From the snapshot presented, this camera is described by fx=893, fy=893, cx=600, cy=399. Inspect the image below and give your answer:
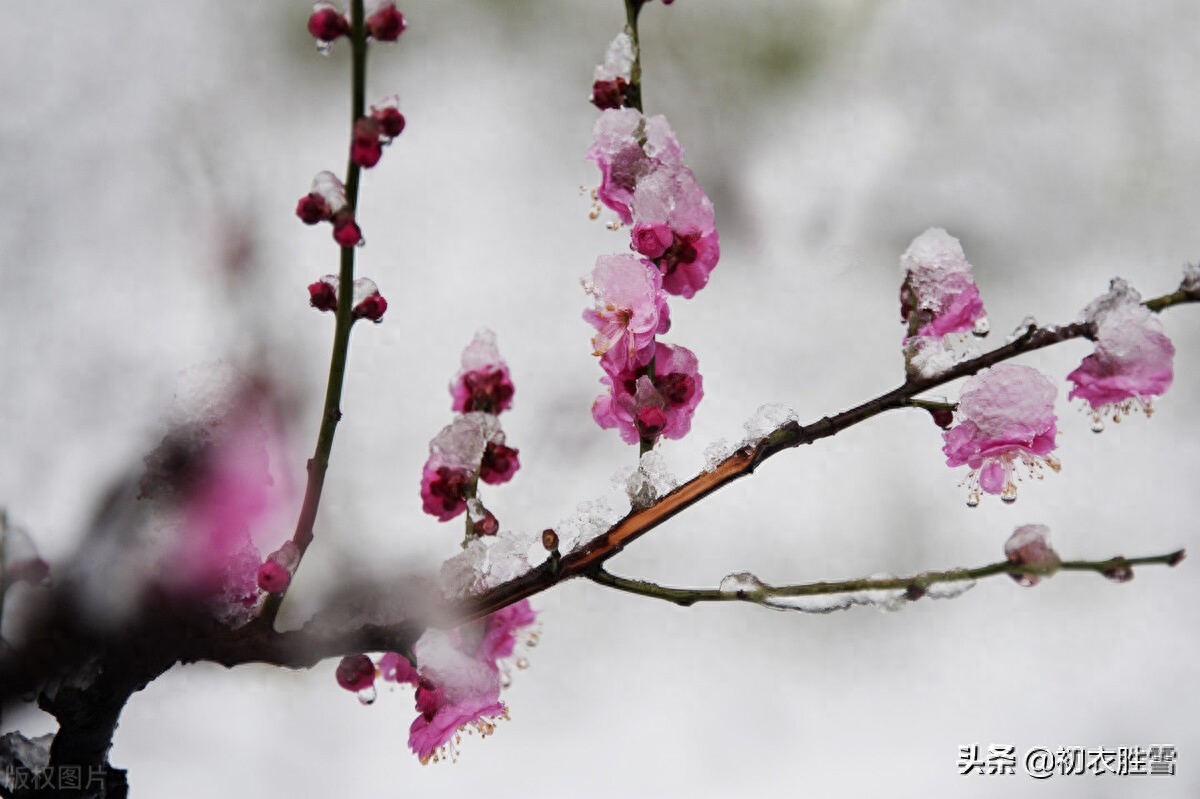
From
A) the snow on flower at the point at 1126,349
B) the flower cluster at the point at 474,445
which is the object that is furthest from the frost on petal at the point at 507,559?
the snow on flower at the point at 1126,349

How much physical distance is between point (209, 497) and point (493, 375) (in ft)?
0.44

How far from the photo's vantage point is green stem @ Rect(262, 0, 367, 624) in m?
0.29

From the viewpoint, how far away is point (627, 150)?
38 centimetres

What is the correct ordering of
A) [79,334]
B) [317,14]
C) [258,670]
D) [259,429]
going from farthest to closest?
[258,670], [79,334], [259,429], [317,14]

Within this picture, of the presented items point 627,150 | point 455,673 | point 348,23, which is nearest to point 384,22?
point 348,23

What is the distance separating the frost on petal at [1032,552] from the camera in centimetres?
29

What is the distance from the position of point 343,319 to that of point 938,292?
0.80 feet

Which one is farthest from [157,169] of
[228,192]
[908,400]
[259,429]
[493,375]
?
[908,400]

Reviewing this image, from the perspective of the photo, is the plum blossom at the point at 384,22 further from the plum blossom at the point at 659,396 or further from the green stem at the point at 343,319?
the plum blossom at the point at 659,396

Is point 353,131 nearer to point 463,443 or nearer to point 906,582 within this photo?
point 463,443

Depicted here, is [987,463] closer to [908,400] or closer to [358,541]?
[908,400]

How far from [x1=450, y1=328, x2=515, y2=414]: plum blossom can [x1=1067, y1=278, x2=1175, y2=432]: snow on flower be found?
0.77 ft

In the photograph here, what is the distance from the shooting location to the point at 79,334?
544mm

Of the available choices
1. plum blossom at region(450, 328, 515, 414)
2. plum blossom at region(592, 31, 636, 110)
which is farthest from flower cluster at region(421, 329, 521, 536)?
plum blossom at region(592, 31, 636, 110)
